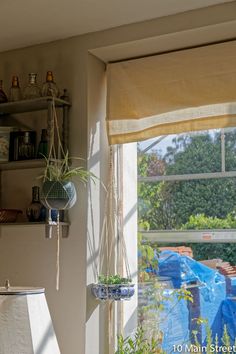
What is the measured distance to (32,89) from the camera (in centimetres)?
273

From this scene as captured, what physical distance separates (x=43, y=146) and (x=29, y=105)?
227mm

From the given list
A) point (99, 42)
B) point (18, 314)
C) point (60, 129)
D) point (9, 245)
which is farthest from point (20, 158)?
point (18, 314)

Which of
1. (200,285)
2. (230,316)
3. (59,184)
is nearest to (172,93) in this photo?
(59,184)

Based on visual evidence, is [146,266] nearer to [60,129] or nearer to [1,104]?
[60,129]

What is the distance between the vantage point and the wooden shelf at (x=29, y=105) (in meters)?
2.62

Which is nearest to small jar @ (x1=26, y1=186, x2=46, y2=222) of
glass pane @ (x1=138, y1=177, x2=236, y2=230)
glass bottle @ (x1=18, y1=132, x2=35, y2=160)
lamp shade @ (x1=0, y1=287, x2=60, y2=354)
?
glass bottle @ (x1=18, y1=132, x2=35, y2=160)

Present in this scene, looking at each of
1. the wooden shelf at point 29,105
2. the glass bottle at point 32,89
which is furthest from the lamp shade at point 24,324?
the glass bottle at point 32,89

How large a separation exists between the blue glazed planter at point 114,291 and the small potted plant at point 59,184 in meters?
0.42

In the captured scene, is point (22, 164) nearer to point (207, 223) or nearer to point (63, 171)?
point (63, 171)

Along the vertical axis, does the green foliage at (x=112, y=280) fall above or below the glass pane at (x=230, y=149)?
below

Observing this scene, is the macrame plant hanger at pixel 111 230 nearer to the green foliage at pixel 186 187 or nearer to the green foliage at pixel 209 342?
the green foliage at pixel 186 187

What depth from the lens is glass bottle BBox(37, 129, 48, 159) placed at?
105 inches

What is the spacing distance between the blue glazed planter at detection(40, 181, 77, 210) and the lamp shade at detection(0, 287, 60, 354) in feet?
2.06

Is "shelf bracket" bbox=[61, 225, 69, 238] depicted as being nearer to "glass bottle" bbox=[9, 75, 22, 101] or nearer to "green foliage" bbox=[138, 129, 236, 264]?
"green foliage" bbox=[138, 129, 236, 264]
